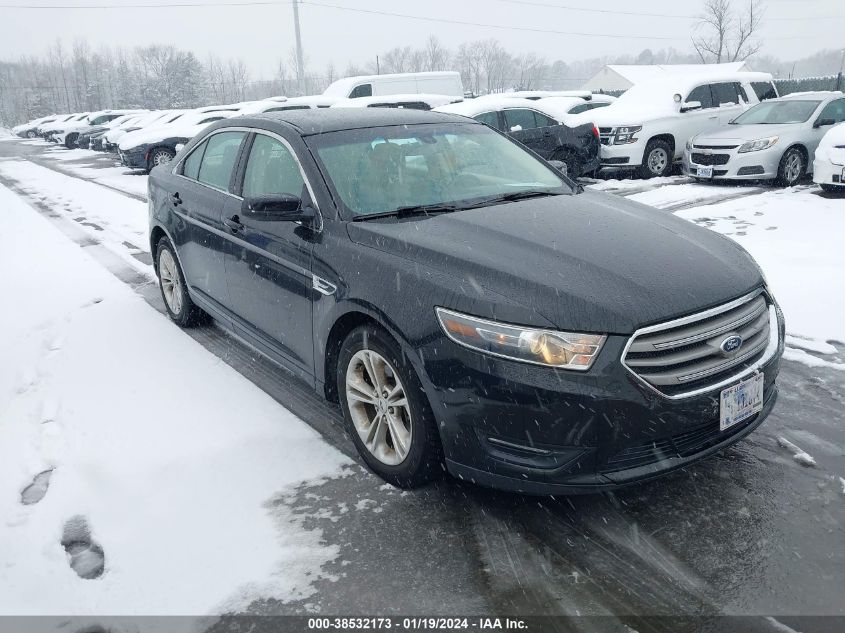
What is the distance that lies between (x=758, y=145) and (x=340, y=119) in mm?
9329

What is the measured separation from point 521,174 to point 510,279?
1563 millimetres

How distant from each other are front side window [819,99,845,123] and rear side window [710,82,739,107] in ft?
8.15

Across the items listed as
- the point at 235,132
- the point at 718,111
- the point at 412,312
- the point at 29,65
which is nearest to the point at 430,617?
the point at 412,312

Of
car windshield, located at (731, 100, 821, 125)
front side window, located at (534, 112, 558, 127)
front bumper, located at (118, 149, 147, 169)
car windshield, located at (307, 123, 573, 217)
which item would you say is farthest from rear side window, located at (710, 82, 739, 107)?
front bumper, located at (118, 149, 147, 169)

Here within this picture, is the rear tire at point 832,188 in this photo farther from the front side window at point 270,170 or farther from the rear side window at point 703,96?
the front side window at point 270,170

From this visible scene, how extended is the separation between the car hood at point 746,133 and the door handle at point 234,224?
9.62 meters

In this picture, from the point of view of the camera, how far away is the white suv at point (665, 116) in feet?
41.8

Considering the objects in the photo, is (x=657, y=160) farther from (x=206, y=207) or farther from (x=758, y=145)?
(x=206, y=207)

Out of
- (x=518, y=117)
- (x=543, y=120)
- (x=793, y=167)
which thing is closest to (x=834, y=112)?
(x=793, y=167)

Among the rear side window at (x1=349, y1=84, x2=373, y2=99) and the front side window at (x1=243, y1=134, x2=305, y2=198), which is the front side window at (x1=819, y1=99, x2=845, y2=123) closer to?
the front side window at (x1=243, y1=134, x2=305, y2=198)

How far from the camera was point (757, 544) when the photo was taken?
107 inches

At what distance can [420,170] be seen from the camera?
3734 mm

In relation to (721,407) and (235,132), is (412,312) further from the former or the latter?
(235,132)

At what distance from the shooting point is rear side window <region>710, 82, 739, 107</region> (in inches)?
543
